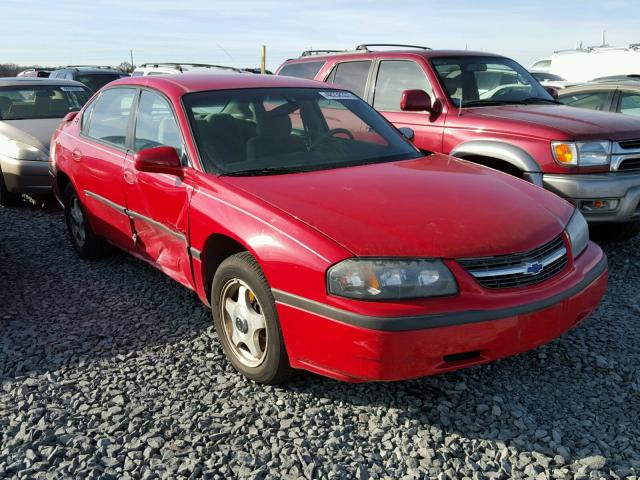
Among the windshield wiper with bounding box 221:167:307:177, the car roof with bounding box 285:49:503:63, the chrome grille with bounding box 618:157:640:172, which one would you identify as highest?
the car roof with bounding box 285:49:503:63

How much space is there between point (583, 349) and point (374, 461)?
1639mm

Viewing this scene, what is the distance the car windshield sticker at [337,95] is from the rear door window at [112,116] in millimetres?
1403

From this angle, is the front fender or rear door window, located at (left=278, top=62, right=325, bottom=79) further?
rear door window, located at (left=278, top=62, right=325, bottom=79)

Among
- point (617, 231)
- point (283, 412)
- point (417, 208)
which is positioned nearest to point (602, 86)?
point (617, 231)

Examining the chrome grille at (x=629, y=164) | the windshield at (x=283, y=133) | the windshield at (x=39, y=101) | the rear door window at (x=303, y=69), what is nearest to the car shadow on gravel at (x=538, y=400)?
the windshield at (x=283, y=133)

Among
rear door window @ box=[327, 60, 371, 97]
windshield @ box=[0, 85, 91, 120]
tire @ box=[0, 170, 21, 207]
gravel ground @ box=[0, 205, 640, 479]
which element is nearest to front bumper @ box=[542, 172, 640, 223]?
gravel ground @ box=[0, 205, 640, 479]

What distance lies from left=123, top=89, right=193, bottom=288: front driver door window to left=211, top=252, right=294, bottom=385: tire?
42cm

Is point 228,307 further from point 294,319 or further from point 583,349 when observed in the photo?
point 583,349

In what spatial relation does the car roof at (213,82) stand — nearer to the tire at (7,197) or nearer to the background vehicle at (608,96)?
the tire at (7,197)

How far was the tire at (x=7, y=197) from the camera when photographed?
707 cm

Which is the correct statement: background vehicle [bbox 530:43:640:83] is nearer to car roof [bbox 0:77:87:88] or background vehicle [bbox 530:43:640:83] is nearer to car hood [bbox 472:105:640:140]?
car hood [bbox 472:105:640:140]

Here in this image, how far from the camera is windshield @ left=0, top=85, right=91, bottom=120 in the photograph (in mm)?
7863

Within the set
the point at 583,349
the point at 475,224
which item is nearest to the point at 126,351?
the point at 475,224

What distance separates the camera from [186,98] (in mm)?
3789
